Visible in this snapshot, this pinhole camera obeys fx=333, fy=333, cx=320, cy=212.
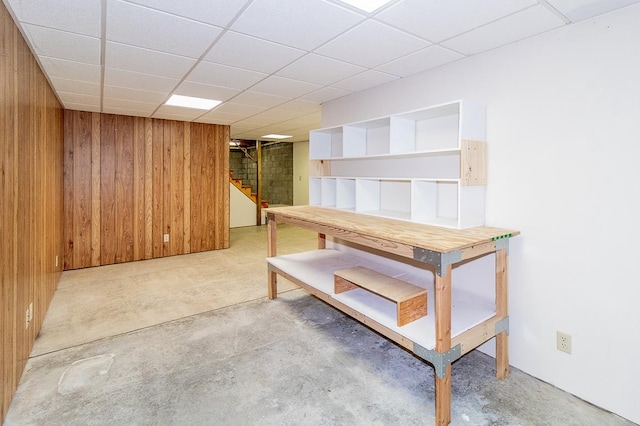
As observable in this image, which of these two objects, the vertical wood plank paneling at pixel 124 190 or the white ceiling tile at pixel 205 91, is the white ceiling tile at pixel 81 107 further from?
the white ceiling tile at pixel 205 91

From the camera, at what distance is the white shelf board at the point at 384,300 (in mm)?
1943

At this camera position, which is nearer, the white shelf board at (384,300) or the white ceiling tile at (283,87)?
→ the white shelf board at (384,300)

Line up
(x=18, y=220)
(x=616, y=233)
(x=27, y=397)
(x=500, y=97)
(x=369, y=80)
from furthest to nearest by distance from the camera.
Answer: (x=369, y=80) → (x=500, y=97) → (x=18, y=220) → (x=27, y=397) → (x=616, y=233)

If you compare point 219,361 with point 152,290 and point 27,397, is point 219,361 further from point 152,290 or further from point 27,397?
point 152,290

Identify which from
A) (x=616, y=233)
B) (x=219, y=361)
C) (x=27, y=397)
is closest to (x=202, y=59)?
(x=219, y=361)

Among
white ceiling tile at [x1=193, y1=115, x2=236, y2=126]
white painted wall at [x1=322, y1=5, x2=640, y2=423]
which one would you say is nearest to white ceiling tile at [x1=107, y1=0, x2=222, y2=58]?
white painted wall at [x1=322, y1=5, x2=640, y2=423]

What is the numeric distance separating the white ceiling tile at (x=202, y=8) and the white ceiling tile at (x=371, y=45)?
0.69 metres

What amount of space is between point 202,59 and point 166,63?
1.06 ft

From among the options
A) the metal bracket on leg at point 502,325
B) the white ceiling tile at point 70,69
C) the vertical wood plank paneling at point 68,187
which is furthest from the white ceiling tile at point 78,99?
the metal bracket on leg at point 502,325

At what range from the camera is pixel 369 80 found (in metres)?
3.08

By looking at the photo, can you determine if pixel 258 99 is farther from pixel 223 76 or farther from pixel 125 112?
pixel 125 112

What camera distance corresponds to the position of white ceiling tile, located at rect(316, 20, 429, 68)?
2066mm

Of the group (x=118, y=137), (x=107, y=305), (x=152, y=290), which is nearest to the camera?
(x=107, y=305)

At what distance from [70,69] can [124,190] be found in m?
2.53
